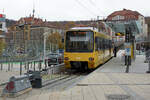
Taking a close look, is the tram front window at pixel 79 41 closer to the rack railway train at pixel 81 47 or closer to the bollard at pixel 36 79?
the rack railway train at pixel 81 47

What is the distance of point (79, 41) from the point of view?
18.7 metres

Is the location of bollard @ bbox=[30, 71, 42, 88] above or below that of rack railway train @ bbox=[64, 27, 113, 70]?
below

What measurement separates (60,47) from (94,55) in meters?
39.5

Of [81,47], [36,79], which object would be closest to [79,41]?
[81,47]

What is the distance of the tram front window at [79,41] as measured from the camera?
1856 centimetres

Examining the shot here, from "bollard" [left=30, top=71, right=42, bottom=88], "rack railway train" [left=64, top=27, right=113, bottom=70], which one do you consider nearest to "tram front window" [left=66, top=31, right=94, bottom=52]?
"rack railway train" [left=64, top=27, right=113, bottom=70]

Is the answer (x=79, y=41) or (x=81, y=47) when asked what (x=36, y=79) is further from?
(x=79, y=41)

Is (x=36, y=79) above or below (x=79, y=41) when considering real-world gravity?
below

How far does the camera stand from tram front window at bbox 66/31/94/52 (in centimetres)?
1856

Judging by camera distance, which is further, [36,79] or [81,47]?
[81,47]

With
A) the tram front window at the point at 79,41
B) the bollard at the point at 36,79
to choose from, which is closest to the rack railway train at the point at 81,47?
the tram front window at the point at 79,41

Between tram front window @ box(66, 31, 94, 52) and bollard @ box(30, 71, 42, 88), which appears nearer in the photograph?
bollard @ box(30, 71, 42, 88)

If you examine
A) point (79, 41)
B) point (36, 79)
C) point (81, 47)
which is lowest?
point (36, 79)

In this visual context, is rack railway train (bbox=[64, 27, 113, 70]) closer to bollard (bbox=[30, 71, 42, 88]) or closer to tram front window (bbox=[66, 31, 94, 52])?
tram front window (bbox=[66, 31, 94, 52])
